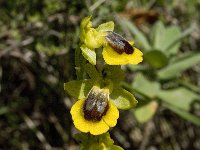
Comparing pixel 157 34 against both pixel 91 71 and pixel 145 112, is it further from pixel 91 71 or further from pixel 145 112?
pixel 91 71

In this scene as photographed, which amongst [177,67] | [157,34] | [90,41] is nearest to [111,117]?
[90,41]

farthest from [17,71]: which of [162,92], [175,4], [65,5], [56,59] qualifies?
[175,4]

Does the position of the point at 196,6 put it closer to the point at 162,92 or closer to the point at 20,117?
the point at 162,92

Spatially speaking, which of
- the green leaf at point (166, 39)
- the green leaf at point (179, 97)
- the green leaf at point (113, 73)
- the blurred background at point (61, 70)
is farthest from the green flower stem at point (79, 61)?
the green leaf at point (166, 39)

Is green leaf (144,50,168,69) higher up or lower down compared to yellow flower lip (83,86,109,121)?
lower down

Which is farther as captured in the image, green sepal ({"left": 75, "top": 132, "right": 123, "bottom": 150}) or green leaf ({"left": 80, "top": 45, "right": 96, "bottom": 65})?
green sepal ({"left": 75, "top": 132, "right": 123, "bottom": 150})

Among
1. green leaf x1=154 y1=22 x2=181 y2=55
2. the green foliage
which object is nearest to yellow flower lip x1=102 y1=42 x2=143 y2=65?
the green foliage

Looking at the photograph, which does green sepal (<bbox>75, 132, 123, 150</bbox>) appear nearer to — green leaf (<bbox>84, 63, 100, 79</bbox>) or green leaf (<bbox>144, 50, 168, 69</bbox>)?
green leaf (<bbox>84, 63, 100, 79</bbox>)
